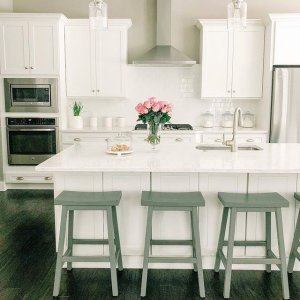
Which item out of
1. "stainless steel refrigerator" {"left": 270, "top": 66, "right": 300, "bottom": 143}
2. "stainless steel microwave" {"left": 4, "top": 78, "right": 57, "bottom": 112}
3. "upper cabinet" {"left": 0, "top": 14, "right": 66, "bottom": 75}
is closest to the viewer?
"stainless steel refrigerator" {"left": 270, "top": 66, "right": 300, "bottom": 143}

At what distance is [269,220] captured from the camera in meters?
2.95

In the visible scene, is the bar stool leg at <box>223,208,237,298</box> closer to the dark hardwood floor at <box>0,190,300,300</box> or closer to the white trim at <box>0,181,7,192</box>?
the dark hardwood floor at <box>0,190,300,300</box>

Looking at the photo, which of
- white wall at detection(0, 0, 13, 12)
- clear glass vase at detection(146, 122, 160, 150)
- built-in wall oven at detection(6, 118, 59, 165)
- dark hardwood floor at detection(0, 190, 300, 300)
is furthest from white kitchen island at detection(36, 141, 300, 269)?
white wall at detection(0, 0, 13, 12)

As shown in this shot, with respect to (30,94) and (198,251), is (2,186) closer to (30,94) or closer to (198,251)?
(30,94)

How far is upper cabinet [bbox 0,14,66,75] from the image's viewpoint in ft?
16.9

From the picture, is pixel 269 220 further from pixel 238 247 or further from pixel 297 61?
pixel 297 61

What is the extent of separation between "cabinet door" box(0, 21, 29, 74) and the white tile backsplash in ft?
3.02

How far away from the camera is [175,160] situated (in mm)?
2947

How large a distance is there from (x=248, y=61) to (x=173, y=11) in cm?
138

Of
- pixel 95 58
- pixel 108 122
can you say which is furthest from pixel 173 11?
pixel 108 122

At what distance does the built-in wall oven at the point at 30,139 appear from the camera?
5.33 m

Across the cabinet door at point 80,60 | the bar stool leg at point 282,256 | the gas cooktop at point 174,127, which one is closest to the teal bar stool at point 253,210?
the bar stool leg at point 282,256

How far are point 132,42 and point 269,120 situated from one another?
2.35 metres

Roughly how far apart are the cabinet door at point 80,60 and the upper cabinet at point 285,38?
8.20 ft
